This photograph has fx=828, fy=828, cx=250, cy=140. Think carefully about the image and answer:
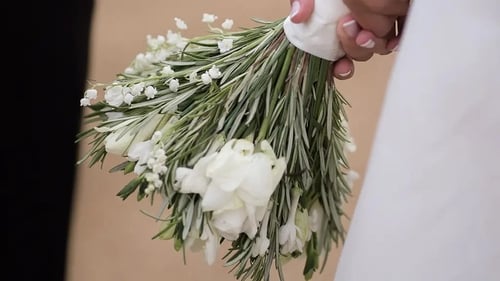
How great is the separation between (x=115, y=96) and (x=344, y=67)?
0.26 meters

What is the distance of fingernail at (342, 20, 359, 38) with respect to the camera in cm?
85

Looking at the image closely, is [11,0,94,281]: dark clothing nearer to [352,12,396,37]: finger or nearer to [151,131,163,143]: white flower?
[151,131,163,143]: white flower

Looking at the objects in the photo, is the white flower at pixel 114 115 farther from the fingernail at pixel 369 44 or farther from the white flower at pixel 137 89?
the fingernail at pixel 369 44

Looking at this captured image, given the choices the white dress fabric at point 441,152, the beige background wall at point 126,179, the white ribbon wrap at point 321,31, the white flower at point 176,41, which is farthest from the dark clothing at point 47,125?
the white dress fabric at point 441,152

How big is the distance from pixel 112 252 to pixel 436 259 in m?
1.09

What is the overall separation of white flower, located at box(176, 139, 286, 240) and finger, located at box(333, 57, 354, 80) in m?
0.13

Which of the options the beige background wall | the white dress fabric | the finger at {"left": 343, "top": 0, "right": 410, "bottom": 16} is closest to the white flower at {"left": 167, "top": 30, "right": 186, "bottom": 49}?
the finger at {"left": 343, "top": 0, "right": 410, "bottom": 16}

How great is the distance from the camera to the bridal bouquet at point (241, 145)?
0.86m

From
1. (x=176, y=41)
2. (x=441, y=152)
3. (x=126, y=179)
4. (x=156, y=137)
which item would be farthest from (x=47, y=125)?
(x=441, y=152)

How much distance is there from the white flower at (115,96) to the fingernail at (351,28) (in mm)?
268

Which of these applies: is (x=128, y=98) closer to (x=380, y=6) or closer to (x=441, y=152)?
(x=380, y=6)

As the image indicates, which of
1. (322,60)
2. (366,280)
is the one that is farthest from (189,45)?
(366,280)

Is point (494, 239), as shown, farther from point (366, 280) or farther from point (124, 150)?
point (124, 150)

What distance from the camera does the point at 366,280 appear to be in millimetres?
693
